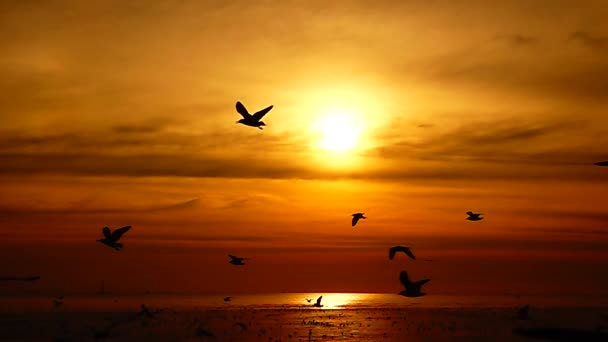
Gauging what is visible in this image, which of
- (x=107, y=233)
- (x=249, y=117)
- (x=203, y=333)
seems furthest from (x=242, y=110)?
(x=203, y=333)

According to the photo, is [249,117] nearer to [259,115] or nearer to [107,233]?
[259,115]

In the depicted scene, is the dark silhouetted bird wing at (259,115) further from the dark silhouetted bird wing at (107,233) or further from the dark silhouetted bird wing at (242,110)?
the dark silhouetted bird wing at (107,233)

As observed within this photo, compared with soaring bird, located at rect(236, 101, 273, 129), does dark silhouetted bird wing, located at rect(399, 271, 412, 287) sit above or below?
below

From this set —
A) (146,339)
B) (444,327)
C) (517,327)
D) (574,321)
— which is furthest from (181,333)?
(574,321)

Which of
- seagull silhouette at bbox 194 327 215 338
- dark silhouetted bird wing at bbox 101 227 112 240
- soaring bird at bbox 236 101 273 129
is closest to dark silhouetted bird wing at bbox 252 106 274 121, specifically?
soaring bird at bbox 236 101 273 129

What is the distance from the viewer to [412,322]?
93188 mm

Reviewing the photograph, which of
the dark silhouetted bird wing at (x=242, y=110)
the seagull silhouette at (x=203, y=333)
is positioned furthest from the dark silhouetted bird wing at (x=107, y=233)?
the seagull silhouette at (x=203, y=333)

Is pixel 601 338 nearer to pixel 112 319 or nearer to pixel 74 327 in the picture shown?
pixel 74 327

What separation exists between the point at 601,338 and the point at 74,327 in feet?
177

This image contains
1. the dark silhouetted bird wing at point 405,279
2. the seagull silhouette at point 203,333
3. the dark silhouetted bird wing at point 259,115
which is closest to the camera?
the dark silhouetted bird wing at point 259,115

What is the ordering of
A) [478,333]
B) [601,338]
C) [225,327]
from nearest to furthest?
[601,338]
[478,333]
[225,327]

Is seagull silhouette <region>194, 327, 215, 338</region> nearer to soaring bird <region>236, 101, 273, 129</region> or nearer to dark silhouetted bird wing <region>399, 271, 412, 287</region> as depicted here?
dark silhouetted bird wing <region>399, 271, 412, 287</region>

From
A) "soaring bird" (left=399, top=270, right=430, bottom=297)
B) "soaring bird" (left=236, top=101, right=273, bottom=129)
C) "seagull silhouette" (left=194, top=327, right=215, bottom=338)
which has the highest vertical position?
"soaring bird" (left=236, top=101, right=273, bottom=129)

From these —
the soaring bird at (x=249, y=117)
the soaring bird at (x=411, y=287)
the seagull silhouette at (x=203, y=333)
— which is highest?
the soaring bird at (x=249, y=117)
